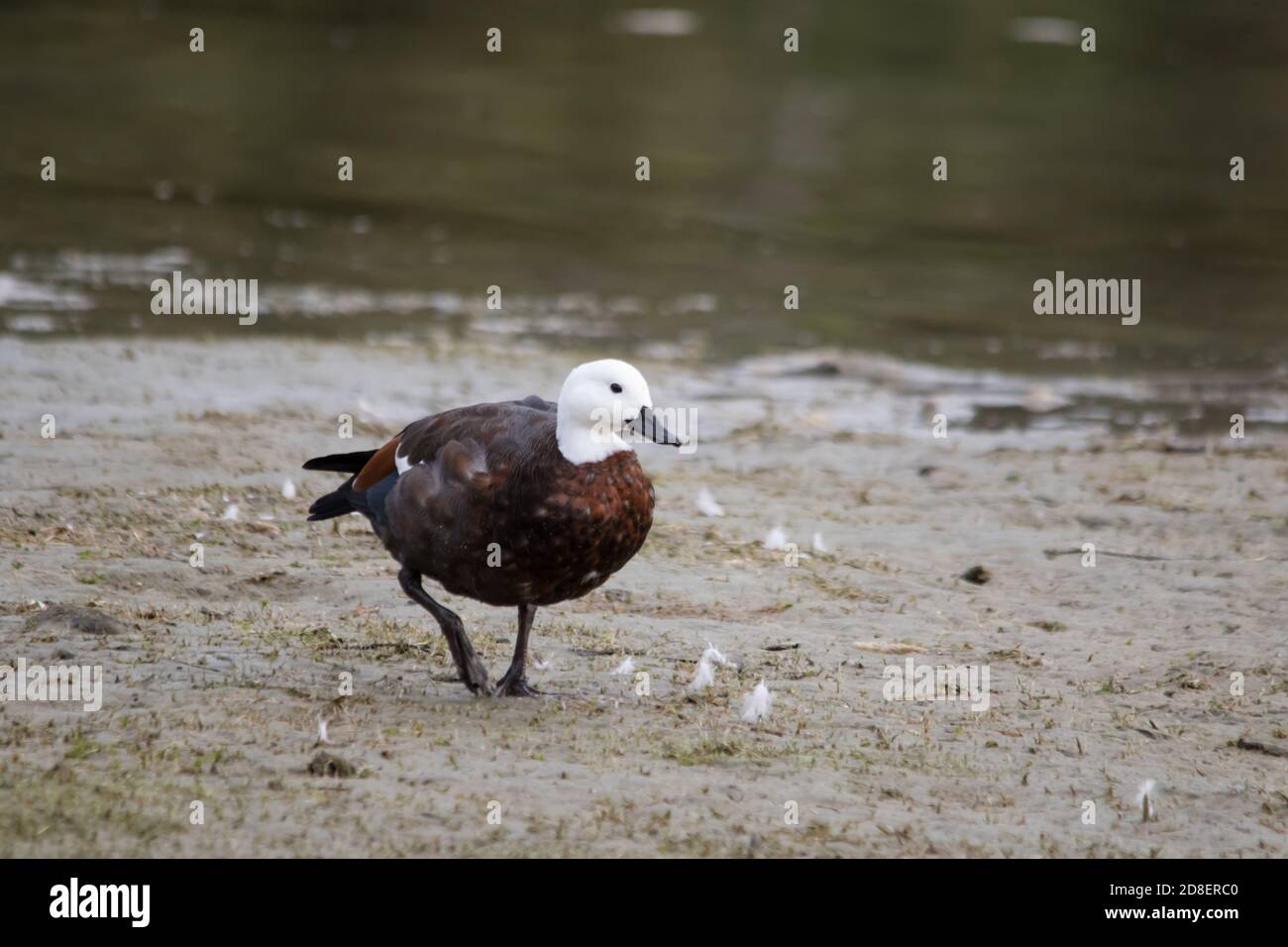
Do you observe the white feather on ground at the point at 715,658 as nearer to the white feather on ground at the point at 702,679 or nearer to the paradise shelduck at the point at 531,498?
the white feather on ground at the point at 702,679

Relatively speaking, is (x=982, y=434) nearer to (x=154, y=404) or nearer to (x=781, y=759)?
(x=154, y=404)

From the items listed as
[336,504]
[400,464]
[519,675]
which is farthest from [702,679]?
[336,504]

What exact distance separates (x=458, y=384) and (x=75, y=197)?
22.6ft

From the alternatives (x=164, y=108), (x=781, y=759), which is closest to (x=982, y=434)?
(x=781, y=759)

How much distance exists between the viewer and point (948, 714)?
5.88 meters

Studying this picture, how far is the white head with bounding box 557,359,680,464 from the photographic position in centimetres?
543

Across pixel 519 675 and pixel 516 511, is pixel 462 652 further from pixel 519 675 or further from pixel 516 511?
pixel 516 511

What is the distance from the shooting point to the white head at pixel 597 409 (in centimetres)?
543

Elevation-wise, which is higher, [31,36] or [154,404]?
[31,36]

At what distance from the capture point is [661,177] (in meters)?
19.8

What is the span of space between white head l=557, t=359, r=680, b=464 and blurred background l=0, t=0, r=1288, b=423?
743 centimetres

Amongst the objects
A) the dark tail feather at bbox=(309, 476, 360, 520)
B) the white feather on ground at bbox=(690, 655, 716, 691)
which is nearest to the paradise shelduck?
the dark tail feather at bbox=(309, 476, 360, 520)

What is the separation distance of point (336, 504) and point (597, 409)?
130 centimetres

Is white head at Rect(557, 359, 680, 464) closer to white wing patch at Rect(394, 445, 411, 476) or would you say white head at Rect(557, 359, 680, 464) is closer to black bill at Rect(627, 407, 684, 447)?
black bill at Rect(627, 407, 684, 447)
